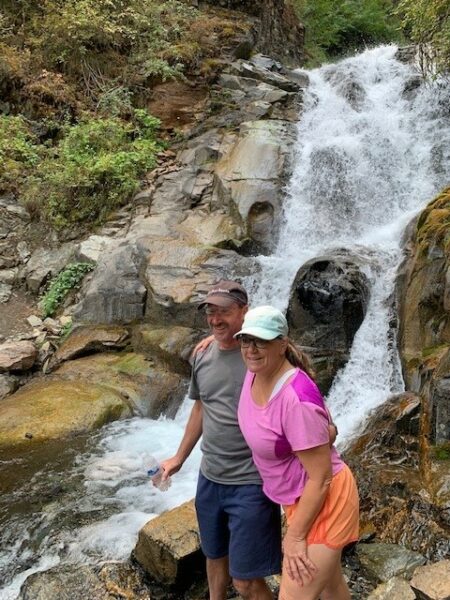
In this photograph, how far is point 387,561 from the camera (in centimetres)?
420

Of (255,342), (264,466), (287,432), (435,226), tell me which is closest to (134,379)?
(435,226)

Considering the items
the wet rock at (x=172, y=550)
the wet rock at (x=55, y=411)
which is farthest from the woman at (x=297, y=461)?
the wet rock at (x=55, y=411)

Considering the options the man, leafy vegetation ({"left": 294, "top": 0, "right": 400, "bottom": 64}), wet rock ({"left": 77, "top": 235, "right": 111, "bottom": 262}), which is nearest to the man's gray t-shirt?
the man

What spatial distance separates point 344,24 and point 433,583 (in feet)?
82.7

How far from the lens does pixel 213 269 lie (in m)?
9.68

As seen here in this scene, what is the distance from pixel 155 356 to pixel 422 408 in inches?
179

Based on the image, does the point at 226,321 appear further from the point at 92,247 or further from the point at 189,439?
the point at 92,247

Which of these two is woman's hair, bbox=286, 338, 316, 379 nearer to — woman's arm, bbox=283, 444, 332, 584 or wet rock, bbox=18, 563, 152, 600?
woman's arm, bbox=283, 444, 332, 584

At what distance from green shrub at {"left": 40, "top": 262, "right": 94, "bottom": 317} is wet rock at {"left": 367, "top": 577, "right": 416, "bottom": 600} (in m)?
8.45

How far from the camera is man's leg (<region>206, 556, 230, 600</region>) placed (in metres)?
2.93

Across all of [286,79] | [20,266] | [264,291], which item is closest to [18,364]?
[20,266]

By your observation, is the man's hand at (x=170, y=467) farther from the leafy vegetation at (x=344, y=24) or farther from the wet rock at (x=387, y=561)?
the leafy vegetation at (x=344, y=24)

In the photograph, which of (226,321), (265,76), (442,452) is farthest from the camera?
(265,76)

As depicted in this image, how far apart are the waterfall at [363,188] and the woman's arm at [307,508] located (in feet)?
14.3
